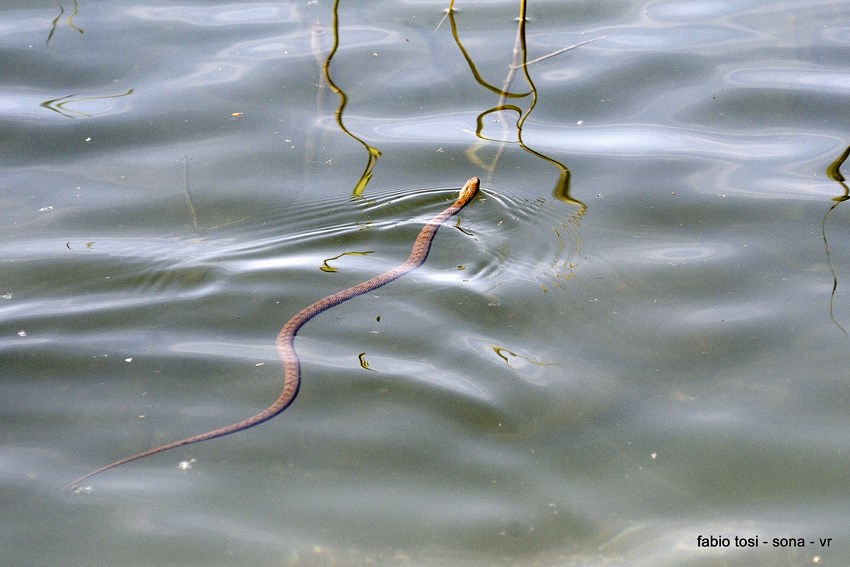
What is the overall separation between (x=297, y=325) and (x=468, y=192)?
1.76m

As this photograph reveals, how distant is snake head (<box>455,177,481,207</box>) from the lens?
20.1 feet

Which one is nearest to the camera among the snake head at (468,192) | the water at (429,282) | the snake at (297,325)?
the water at (429,282)

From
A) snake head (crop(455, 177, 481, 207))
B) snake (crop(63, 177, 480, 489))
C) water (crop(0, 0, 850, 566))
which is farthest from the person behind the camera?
snake head (crop(455, 177, 481, 207))

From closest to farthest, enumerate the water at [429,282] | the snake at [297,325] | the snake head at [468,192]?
1. the water at [429,282]
2. the snake at [297,325]
3. the snake head at [468,192]

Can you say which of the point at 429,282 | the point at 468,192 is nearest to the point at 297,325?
the point at 429,282

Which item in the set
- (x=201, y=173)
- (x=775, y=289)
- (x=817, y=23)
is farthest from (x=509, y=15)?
(x=775, y=289)

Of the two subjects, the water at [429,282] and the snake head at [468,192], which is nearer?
the water at [429,282]

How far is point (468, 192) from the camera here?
6152 millimetres

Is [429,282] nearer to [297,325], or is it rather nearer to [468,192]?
[297,325]

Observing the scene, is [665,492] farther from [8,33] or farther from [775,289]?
[8,33]

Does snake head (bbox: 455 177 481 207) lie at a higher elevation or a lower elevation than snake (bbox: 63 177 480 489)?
higher

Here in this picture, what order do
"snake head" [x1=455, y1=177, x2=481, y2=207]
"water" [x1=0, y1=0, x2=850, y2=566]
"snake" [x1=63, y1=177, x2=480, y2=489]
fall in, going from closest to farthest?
"water" [x1=0, y1=0, x2=850, y2=566] < "snake" [x1=63, y1=177, x2=480, y2=489] < "snake head" [x1=455, y1=177, x2=481, y2=207]

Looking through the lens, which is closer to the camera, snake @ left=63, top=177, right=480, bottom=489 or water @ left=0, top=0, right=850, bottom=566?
water @ left=0, top=0, right=850, bottom=566

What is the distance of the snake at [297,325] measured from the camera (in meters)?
4.25
